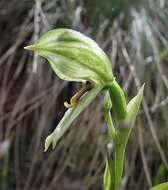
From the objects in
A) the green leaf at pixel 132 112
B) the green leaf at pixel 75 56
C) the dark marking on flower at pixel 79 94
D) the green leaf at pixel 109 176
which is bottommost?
the green leaf at pixel 109 176

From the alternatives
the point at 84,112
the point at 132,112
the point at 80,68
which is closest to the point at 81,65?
the point at 80,68

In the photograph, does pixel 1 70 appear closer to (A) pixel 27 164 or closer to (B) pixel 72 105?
(A) pixel 27 164

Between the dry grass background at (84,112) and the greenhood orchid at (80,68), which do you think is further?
the dry grass background at (84,112)

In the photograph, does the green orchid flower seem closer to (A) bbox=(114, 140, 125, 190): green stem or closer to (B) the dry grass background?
(A) bbox=(114, 140, 125, 190): green stem

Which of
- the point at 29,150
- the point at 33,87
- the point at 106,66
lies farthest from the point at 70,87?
the point at 106,66

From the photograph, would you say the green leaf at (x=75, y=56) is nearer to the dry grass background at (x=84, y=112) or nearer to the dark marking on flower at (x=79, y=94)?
the dark marking on flower at (x=79, y=94)

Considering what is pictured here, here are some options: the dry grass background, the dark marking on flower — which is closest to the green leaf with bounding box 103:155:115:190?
the dark marking on flower

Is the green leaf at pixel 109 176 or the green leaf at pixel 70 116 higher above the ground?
the green leaf at pixel 70 116

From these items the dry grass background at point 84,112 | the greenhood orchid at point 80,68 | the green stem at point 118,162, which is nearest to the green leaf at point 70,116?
the greenhood orchid at point 80,68
